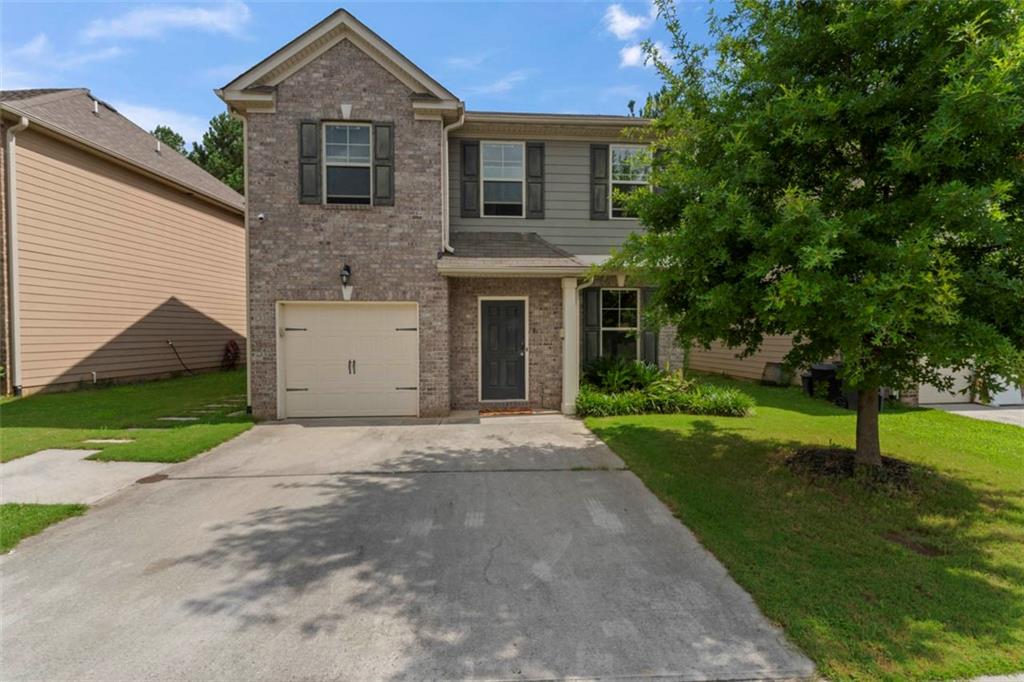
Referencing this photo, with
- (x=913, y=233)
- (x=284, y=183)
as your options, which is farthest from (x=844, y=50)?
(x=284, y=183)

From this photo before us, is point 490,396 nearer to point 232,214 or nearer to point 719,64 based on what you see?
point 719,64

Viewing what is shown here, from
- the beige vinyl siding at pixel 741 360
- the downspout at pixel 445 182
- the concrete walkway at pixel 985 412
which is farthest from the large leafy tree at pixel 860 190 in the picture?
the beige vinyl siding at pixel 741 360

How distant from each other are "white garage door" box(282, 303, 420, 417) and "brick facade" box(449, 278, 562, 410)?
879 mm

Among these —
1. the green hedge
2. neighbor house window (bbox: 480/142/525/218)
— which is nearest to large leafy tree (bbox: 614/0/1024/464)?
the green hedge

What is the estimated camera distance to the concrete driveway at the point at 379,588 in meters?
2.68

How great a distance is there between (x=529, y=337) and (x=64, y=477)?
703cm

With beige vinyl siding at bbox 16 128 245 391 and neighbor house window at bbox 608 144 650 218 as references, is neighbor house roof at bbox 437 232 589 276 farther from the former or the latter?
beige vinyl siding at bbox 16 128 245 391

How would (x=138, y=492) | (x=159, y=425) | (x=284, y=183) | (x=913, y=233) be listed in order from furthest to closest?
(x=284, y=183), (x=159, y=425), (x=138, y=492), (x=913, y=233)

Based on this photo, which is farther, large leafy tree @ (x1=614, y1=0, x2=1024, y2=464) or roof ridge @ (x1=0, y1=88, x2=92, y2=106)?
roof ridge @ (x1=0, y1=88, x2=92, y2=106)

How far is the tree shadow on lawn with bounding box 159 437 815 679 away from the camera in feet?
9.02

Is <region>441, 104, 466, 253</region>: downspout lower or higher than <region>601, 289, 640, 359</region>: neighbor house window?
higher

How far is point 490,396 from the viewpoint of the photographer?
985cm

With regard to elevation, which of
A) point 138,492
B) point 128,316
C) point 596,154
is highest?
point 596,154

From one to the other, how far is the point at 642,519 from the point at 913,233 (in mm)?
3218
